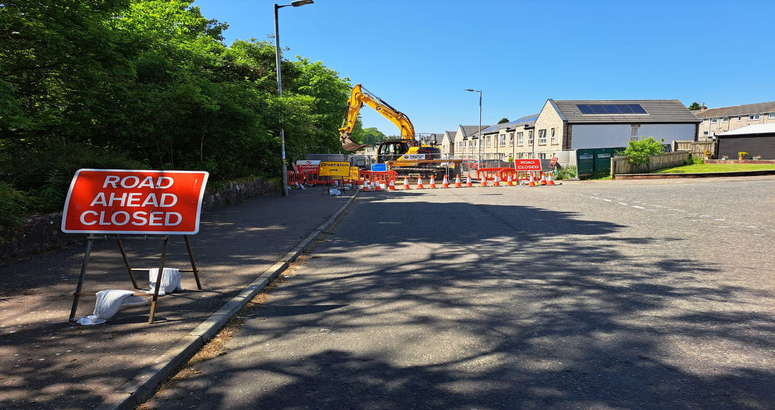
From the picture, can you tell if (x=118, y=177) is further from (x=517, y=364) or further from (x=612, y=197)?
(x=612, y=197)

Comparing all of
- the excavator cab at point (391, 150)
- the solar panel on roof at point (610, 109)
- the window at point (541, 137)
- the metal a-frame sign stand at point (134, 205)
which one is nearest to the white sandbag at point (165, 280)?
the metal a-frame sign stand at point (134, 205)

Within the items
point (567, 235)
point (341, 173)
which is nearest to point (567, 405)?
point (567, 235)

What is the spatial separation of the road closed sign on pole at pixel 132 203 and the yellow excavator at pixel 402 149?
22621 millimetres

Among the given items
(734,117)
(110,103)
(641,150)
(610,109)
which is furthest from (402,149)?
(734,117)

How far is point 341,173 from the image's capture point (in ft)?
65.2

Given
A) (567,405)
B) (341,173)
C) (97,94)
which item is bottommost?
(567,405)

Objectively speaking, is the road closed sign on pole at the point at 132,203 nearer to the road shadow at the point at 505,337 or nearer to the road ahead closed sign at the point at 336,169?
the road shadow at the point at 505,337

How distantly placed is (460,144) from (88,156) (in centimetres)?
7594

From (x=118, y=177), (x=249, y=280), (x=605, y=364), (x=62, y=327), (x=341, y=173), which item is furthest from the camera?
(x=341, y=173)

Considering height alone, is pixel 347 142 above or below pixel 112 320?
above

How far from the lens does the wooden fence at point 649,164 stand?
26969 mm

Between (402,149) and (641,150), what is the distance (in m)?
15.2

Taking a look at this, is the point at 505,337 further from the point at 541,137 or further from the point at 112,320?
the point at 541,137

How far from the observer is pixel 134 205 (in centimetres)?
453
